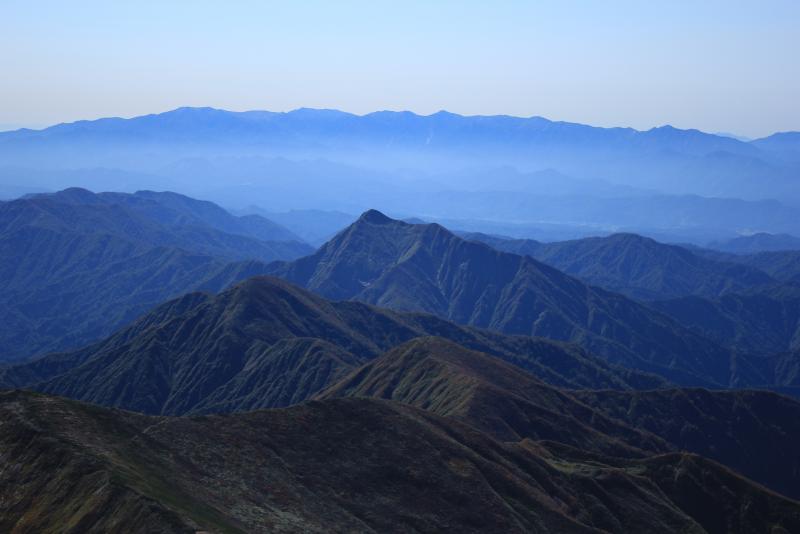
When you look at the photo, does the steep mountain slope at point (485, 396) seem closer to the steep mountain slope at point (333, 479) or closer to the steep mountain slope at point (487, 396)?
the steep mountain slope at point (487, 396)

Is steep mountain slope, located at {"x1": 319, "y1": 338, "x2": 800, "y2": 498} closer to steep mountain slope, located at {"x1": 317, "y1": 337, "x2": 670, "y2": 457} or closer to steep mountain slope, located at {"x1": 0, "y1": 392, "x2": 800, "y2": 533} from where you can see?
steep mountain slope, located at {"x1": 317, "y1": 337, "x2": 670, "y2": 457}

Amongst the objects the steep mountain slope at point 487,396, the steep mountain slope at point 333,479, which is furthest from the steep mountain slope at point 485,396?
the steep mountain slope at point 333,479

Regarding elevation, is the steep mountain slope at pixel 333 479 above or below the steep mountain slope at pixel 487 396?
above

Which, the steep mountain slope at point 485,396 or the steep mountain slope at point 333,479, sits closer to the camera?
the steep mountain slope at point 333,479

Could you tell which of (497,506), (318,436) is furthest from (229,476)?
(497,506)

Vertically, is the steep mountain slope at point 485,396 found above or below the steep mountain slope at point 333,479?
below

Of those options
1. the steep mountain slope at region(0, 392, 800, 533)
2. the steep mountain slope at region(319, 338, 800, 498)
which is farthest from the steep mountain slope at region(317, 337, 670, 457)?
the steep mountain slope at region(0, 392, 800, 533)

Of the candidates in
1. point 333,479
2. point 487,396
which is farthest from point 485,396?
point 333,479

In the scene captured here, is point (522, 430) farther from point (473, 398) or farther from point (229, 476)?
point (229, 476)
